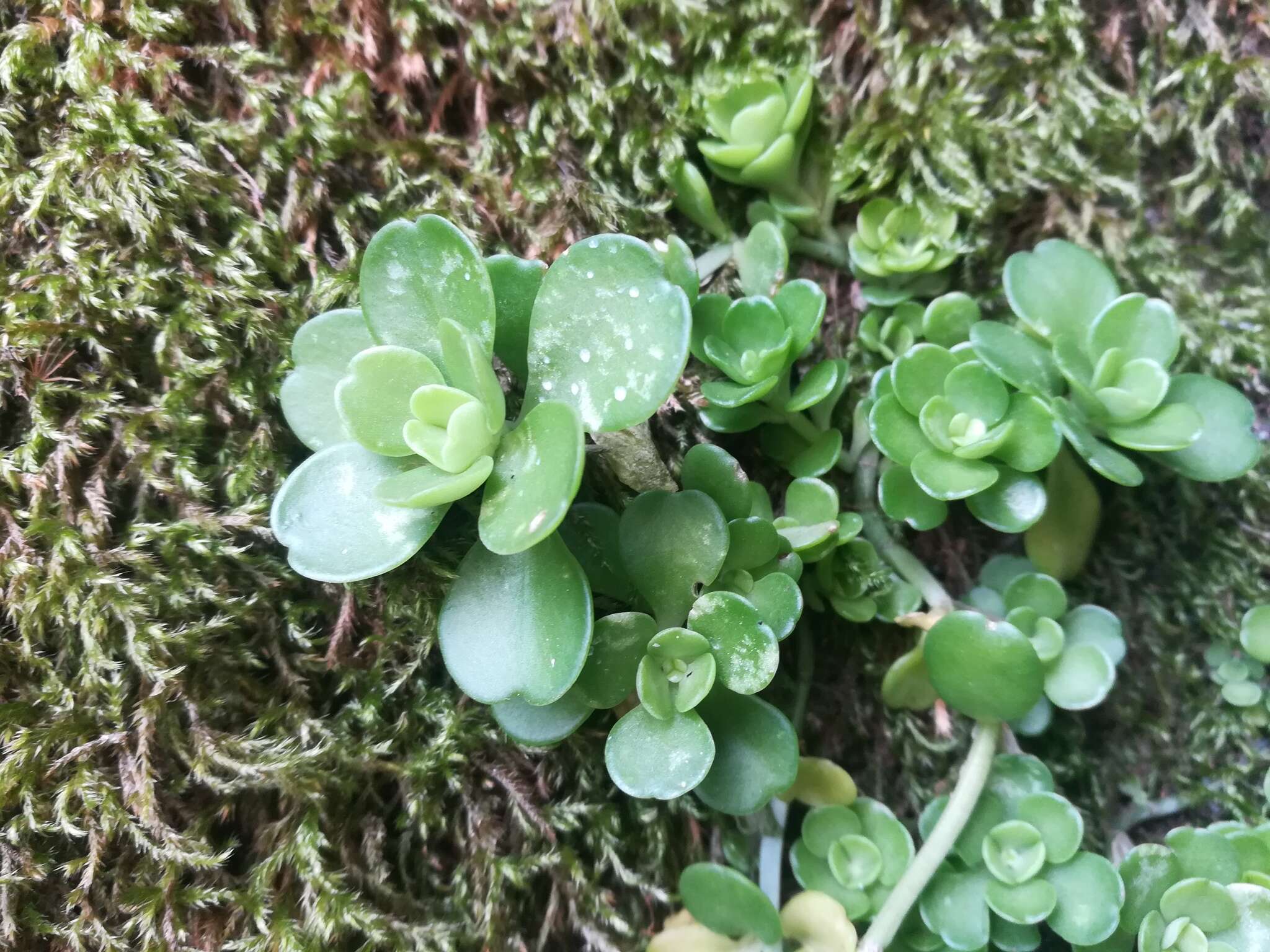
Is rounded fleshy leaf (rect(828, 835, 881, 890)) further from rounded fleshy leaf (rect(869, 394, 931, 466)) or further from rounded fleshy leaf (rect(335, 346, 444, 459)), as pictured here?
A: rounded fleshy leaf (rect(335, 346, 444, 459))

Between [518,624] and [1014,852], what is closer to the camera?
[518,624]

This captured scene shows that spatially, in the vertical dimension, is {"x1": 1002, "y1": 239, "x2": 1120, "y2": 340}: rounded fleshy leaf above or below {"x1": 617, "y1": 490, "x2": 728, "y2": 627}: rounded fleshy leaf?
above

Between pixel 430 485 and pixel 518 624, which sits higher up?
pixel 430 485

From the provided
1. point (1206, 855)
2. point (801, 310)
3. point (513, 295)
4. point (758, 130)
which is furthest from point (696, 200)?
point (1206, 855)

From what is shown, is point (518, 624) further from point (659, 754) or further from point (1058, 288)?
point (1058, 288)

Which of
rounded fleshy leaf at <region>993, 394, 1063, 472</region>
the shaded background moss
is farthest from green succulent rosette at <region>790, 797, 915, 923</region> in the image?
rounded fleshy leaf at <region>993, 394, 1063, 472</region>

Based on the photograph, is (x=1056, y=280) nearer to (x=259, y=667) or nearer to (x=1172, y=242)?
(x=1172, y=242)

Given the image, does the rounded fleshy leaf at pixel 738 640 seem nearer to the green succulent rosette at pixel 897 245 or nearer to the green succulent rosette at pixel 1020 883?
the green succulent rosette at pixel 1020 883
